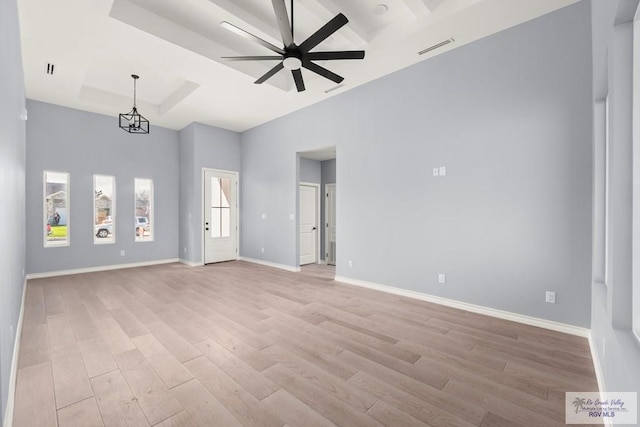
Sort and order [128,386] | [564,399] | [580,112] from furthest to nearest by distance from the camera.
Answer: [580,112] → [128,386] → [564,399]

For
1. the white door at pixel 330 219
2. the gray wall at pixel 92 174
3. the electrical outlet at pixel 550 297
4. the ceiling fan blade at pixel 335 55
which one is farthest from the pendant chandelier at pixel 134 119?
the electrical outlet at pixel 550 297

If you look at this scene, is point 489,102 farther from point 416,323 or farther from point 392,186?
point 416,323

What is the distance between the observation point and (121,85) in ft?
17.7

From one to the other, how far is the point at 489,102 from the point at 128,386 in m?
4.73

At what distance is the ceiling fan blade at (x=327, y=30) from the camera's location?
8.32 feet

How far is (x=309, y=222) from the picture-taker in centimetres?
740

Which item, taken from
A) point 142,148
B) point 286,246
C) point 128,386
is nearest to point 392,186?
point 286,246

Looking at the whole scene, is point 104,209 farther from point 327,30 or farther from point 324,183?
point 327,30

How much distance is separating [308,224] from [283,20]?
522cm

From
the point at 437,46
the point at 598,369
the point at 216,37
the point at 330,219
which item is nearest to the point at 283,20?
the point at 216,37

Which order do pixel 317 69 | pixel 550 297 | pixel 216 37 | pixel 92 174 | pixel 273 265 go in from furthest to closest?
pixel 273 265, pixel 92 174, pixel 216 37, pixel 317 69, pixel 550 297

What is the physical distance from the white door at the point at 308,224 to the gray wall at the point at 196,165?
6.88ft

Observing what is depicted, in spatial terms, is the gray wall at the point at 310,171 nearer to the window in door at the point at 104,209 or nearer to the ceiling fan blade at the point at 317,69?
the ceiling fan blade at the point at 317,69

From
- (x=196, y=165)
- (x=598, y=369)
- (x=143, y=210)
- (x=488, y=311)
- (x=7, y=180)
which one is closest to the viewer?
(x=7, y=180)
